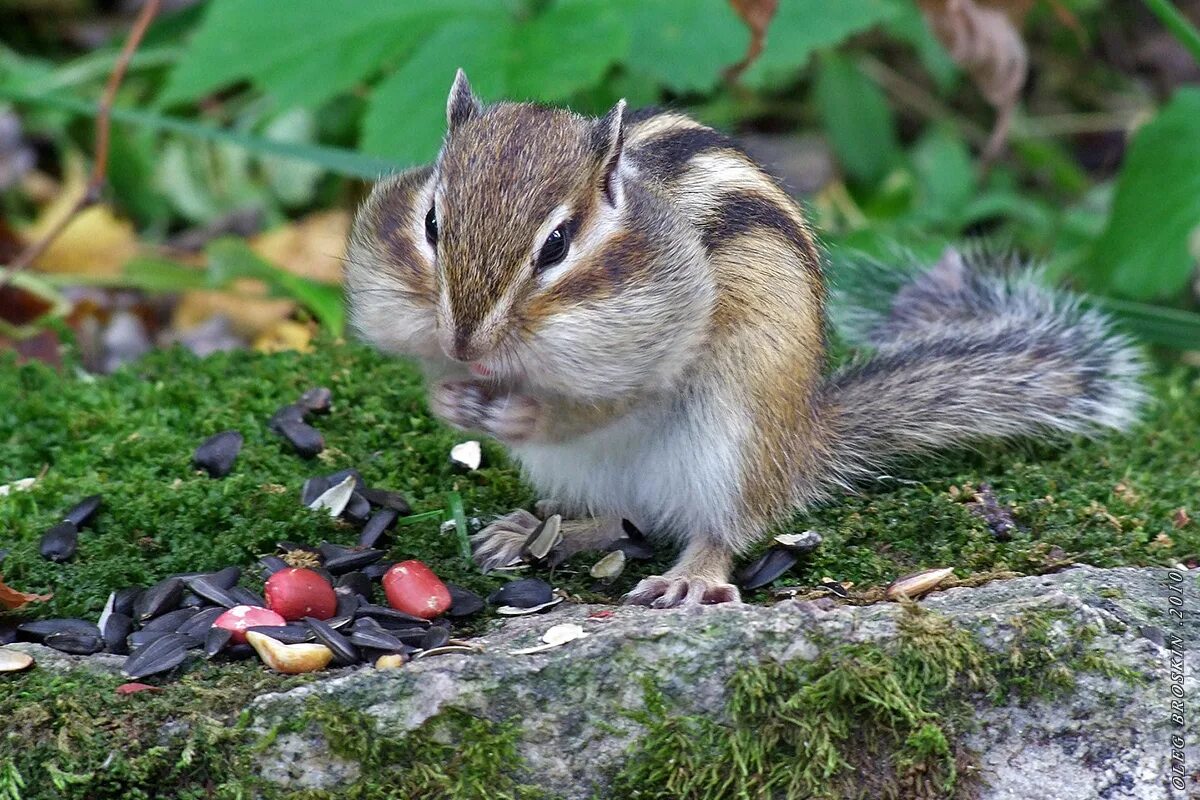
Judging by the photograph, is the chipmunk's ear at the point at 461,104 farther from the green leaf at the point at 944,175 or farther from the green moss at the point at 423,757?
the green leaf at the point at 944,175

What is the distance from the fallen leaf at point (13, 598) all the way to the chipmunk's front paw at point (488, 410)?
84 cm

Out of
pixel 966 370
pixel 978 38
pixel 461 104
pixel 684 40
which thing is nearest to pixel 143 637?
pixel 461 104

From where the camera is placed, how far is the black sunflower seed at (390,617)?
2.59 meters

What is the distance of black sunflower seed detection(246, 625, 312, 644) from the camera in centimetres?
249

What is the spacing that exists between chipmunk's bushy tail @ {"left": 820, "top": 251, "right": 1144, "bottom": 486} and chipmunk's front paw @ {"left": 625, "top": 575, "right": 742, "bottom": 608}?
1.65ft

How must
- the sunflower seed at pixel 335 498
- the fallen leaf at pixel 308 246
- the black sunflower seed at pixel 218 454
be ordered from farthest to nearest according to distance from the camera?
the fallen leaf at pixel 308 246
the black sunflower seed at pixel 218 454
the sunflower seed at pixel 335 498

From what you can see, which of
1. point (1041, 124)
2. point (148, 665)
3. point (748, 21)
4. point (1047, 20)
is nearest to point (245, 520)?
point (148, 665)

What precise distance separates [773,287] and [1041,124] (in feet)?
13.1

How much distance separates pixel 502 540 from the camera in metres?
2.93

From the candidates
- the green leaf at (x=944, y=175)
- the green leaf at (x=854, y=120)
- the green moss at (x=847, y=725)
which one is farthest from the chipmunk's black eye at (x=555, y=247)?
the green leaf at (x=854, y=120)

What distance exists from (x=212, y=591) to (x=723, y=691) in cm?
98

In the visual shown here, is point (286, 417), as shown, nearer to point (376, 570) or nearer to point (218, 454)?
point (218, 454)

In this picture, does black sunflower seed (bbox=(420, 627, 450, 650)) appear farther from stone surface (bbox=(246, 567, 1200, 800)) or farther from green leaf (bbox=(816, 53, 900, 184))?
green leaf (bbox=(816, 53, 900, 184))

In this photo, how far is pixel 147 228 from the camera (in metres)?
5.95
